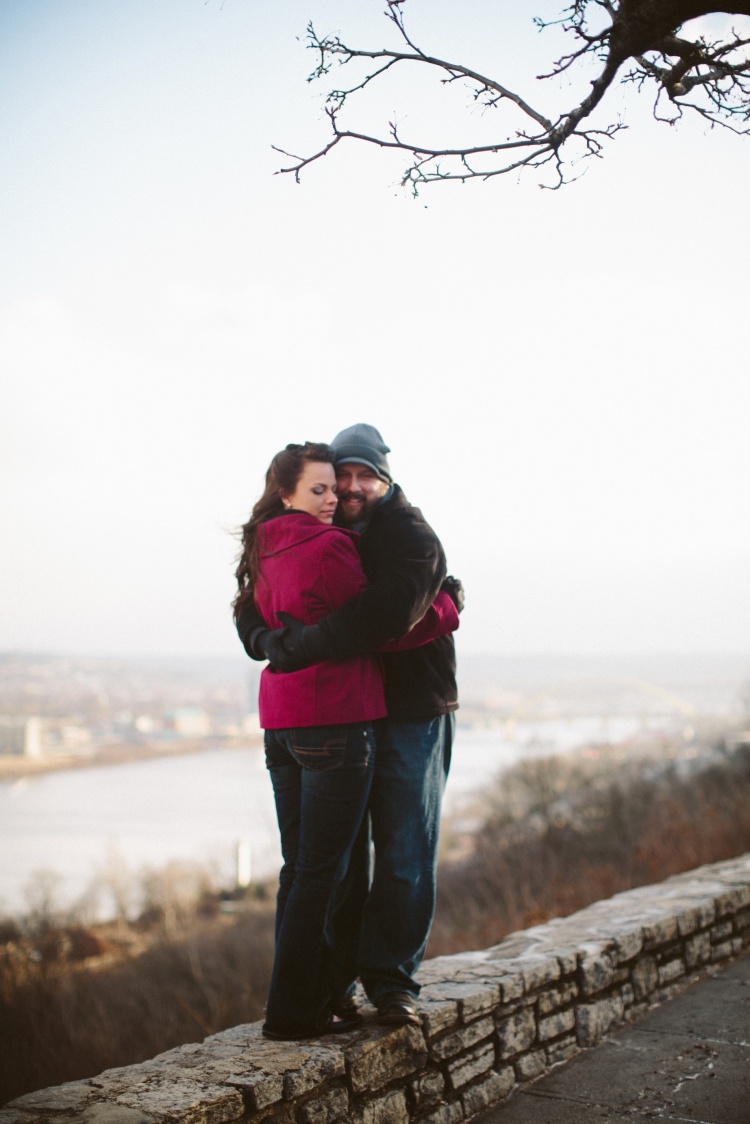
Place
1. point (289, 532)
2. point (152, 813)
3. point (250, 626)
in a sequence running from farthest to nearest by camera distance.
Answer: point (152, 813)
point (250, 626)
point (289, 532)

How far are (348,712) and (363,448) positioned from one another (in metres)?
0.73

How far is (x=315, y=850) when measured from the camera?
233 centimetres

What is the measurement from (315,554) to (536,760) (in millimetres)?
26604

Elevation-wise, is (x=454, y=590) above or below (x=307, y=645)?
above

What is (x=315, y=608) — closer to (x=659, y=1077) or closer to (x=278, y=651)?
(x=278, y=651)

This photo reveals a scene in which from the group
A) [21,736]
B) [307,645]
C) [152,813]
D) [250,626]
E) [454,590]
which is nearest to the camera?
[307,645]

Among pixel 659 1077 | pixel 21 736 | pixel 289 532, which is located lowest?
pixel 21 736

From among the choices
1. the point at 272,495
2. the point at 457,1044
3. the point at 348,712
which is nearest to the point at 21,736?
the point at 457,1044

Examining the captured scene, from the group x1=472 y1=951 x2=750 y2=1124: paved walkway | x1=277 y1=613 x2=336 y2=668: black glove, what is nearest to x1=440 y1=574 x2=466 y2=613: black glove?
x1=277 y1=613 x2=336 y2=668: black glove

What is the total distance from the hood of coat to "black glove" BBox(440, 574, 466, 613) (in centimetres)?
34

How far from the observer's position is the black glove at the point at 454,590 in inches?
104

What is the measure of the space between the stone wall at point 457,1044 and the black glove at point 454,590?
111 centimetres

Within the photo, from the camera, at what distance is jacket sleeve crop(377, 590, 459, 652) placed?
2475 millimetres

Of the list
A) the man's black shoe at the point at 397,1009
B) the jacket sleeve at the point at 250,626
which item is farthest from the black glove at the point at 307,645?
the man's black shoe at the point at 397,1009
